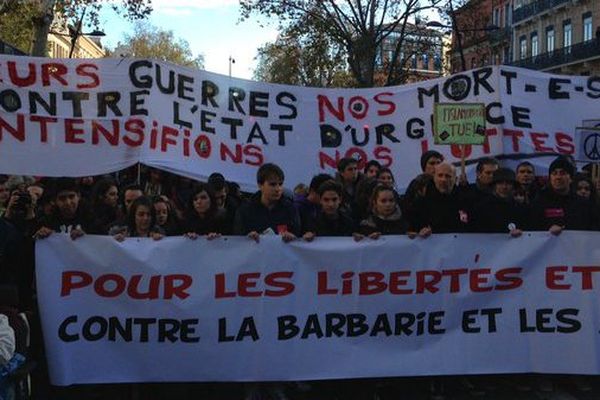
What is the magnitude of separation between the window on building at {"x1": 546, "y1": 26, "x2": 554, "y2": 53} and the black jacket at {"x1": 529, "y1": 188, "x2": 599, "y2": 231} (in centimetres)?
4686

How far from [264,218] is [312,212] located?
556 millimetres

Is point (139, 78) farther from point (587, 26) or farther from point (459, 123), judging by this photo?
point (587, 26)

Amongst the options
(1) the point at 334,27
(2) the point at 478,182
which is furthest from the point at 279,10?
(2) the point at 478,182

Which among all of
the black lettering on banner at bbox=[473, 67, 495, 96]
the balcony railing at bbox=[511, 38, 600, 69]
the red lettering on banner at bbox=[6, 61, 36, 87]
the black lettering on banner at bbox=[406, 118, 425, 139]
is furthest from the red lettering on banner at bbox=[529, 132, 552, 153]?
the balcony railing at bbox=[511, 38, 600, 69]

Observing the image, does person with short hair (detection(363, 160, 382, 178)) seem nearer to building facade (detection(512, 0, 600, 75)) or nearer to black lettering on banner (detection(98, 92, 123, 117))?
black lettering on banner (detection(98, 92, 123, 117))

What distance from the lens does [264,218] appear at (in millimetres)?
5312

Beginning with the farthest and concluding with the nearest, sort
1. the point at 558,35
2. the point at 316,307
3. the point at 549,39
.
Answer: the point at 549,39
the point at 558,35
the point at 316,307

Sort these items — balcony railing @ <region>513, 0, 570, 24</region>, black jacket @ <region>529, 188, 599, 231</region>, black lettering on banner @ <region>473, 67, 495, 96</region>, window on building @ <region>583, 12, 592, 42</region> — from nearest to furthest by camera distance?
1. black jacket @ <region>529, 188, 599, 231</region>
2. black lettering on banner @ <region>473, 67, 495, 96</region>
3. window on building @ <region>583, 12, 592, 42</region>
4. balcony railing @ <region>513, 0, 570, 24</region>

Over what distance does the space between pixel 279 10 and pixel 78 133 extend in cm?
2249

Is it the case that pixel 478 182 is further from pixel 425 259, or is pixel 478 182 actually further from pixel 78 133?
pixel 78 133

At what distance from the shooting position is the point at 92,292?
4938 mm

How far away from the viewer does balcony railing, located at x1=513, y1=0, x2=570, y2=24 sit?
48906 millimetres

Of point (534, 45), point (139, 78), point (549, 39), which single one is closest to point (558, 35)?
point (549, 39)

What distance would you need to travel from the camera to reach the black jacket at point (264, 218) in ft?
17.3
